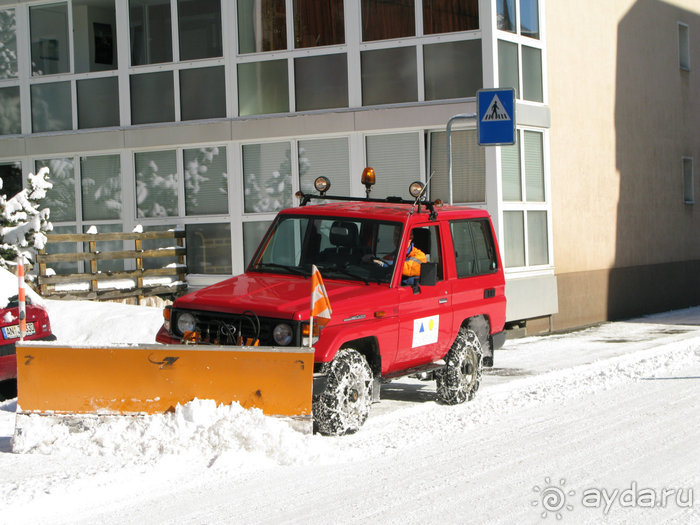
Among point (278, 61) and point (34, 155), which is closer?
point (278, 61)

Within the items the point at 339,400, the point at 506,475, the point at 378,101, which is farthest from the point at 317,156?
the point at 506,475

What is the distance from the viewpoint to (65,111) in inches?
749

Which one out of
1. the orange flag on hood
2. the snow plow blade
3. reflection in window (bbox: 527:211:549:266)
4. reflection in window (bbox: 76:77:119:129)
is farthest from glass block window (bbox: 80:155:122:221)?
the orange flag on hood

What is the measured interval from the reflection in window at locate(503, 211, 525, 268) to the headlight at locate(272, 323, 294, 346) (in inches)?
363

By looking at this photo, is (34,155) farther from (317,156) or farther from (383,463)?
(383,463)

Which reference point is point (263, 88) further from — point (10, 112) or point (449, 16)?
point (10, 112)

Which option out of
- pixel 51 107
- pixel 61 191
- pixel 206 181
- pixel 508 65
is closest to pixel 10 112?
pixel 51 107

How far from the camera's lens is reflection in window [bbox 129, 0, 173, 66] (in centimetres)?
1839

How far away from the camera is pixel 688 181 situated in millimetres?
24016

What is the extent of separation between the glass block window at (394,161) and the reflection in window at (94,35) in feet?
17.3

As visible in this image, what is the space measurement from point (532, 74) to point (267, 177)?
490 cm

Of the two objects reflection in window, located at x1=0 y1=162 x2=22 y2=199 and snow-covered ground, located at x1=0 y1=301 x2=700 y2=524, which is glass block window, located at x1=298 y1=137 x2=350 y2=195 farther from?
snow-covered ground, located at x1=0 y1=301 x2=700 y2=524

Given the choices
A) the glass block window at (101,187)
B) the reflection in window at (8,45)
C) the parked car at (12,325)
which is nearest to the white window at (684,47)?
the glass block window at (101,187)

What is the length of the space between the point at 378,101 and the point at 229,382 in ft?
33.2
